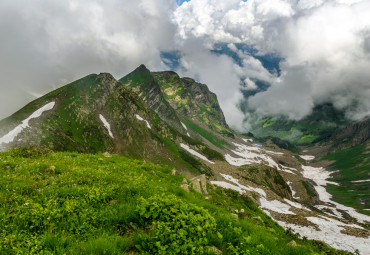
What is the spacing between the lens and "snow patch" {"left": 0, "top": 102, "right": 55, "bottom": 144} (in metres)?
73.3

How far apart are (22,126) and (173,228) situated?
10355 centimetres

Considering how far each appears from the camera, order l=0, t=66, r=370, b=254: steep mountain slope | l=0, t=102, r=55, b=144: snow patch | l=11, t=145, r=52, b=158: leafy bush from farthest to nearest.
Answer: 1. l=0, t=102, r=55, b=144: snow patch
2. l=0, t=66, r=370, b=254: steep mountain slope
3. l=11, t=145, r=52, b=158: leafy bush

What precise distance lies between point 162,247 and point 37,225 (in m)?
4.52

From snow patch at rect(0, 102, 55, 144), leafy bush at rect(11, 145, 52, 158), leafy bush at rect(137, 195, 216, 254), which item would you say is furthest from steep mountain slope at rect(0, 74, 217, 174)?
leafy bush at rect(137, 195, 216, 254)

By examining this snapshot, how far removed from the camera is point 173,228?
6.15 metres

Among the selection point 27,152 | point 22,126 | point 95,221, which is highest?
point 22,126

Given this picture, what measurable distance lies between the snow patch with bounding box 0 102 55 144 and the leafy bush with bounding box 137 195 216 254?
92.1 metres

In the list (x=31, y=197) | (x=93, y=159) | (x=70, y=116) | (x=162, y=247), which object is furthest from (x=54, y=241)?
(x=70, y=116)

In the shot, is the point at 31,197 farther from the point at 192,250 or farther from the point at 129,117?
the point at 129,117

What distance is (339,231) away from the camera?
177 ft

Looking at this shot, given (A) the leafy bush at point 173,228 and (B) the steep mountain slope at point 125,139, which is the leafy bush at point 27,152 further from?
(B) the steep mountain slope at point 125,139

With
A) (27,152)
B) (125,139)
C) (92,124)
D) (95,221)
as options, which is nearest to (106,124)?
(92,124)

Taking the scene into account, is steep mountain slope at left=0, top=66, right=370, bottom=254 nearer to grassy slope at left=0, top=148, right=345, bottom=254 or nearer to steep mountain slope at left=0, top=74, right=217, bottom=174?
steep mountain slope at left=0, top=74, right=217, bottom=174

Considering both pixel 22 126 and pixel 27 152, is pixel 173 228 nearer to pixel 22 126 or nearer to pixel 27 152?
pixel 27 152
